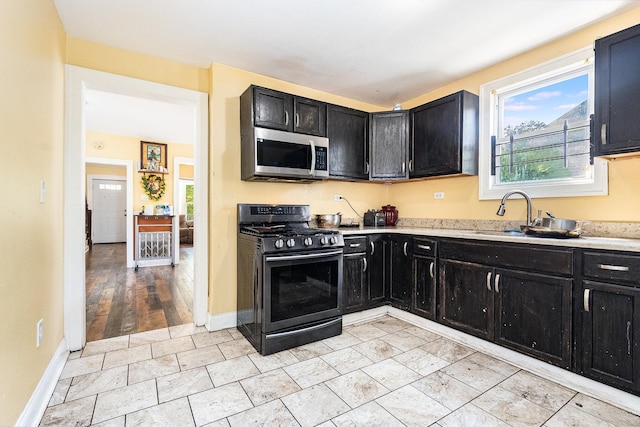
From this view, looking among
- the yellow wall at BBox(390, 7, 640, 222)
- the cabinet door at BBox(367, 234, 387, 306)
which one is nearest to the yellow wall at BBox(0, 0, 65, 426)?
the cabinet door at BBox(367, 234, 387, 306)

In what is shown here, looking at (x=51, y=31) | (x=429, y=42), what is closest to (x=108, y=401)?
(x=51, y=31)

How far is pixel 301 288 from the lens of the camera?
255cm

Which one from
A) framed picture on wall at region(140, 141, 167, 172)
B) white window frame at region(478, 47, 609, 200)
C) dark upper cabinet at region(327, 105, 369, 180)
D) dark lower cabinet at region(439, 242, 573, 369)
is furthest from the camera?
framed picture on wall at region(140, 141, 167, 172)

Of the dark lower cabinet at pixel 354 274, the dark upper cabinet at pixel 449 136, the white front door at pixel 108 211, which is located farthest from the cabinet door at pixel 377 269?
the white front door at pixel 108 211

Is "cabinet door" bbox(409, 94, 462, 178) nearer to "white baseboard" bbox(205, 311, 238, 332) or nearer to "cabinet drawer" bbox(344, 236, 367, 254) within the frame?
"cabinet drawer" bbox(344, 236, 367, 254)

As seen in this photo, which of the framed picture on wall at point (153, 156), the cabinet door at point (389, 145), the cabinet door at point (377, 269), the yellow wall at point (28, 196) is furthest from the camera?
the framed picture on wall at point (153, 156)

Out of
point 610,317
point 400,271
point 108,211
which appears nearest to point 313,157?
point 400,271

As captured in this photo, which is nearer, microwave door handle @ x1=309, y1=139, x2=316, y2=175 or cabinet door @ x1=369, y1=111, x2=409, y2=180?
microwave door handle @ x1=309, y1=139, x2=316, y2=175

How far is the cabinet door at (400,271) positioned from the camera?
301 cm

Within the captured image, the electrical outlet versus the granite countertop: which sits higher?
the granite countertop

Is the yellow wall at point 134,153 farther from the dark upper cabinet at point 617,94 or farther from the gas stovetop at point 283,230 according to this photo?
the dark upper cabinet at point 617,94

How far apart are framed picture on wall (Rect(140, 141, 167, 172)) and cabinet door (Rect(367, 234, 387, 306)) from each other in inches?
211

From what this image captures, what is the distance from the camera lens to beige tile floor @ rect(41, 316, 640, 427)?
63.4 inches

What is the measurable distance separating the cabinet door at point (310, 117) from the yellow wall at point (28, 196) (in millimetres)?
1863
